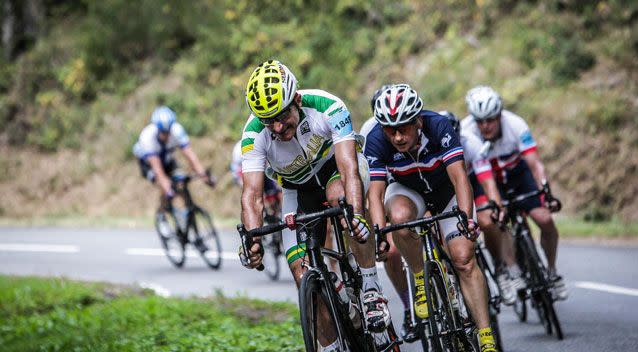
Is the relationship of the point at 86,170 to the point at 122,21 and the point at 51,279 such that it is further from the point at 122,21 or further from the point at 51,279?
the point at 51,279

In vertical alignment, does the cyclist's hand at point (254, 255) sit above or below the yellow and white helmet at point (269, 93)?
below

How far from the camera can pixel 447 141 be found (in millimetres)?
6770

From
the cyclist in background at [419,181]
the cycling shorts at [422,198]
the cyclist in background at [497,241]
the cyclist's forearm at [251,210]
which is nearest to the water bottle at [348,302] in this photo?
the cyclist in background at [419,181]

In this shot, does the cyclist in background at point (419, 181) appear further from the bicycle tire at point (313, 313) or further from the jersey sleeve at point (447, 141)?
the bicycle tire at point (313, 313)

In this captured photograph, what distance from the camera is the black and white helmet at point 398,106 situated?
654cm

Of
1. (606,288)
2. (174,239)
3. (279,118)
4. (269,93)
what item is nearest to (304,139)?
(279,118)

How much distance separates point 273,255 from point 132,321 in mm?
3781

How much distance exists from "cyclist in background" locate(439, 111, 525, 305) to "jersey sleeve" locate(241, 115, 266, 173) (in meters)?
2.51

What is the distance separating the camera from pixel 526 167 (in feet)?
31.6

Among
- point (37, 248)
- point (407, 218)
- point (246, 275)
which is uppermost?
point (37, 248)

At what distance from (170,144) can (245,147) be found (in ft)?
26.4

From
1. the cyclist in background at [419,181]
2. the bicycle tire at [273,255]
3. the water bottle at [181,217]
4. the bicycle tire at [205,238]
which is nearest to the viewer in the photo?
the cyclist in background at [419,181]

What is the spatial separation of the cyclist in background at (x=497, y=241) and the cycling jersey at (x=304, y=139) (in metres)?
2.14

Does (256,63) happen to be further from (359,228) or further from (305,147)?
(359,228)
